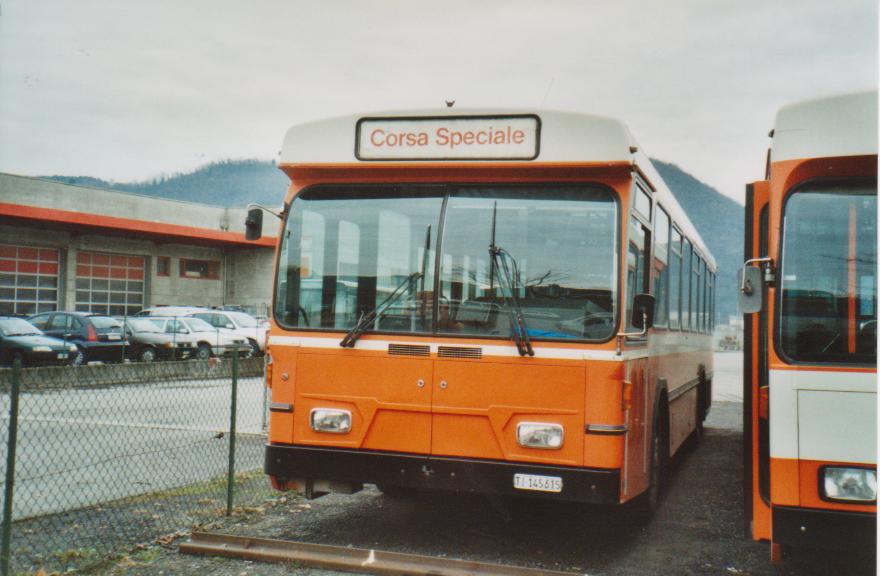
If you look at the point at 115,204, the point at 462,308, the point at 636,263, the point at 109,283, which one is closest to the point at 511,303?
the point at 462,308

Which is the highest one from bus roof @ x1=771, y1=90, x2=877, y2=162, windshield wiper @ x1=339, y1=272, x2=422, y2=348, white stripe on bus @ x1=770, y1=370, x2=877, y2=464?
bus roof @ x1=771, y1=90, x2=877, y2=162

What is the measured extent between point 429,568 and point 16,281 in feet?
129

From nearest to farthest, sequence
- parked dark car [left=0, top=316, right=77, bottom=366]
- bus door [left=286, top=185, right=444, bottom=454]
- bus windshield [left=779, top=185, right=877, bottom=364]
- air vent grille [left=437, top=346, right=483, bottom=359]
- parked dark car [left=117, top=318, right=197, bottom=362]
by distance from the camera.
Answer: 1. bus windshield [left=779, top=185, right=877, bottom=364]
2. air vent grille [left=437, top=346, right=483, bottom=359]
3. bus door [left=286, top=185, right=444, bottom=454]
4. parked dark car [left=0, top=316, right=77, bottom=366]
5. parked dark car [left=117, top=318, right=197, bottom=362]

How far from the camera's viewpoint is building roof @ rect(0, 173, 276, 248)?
129 feet

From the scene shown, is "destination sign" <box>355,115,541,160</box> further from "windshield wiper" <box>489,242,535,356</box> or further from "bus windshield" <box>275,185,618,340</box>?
"windshield wiper" <box>489,242,535,356</box>

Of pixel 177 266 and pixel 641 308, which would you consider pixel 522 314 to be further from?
pixel 177 266

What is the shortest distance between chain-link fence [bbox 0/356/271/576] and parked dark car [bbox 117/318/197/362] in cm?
663

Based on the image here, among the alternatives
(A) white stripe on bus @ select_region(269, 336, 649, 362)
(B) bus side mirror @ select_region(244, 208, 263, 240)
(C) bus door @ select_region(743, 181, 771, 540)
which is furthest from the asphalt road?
(C) bus door @ select_region(743, 181, 771, 540)

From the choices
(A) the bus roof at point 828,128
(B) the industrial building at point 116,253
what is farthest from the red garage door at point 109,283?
(A) the bus roof at point 828,128

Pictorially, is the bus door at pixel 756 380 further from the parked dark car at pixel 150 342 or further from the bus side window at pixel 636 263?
the parked dark car at pixel 150 342

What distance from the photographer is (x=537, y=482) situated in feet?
18.8

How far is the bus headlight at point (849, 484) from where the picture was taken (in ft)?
15.0

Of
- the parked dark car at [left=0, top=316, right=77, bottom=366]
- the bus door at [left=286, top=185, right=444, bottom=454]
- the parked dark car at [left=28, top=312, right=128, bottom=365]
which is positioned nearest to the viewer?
the bus door at [left=286, top=185, right=444, bottom=454]

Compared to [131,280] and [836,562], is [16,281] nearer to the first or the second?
[131,280]
